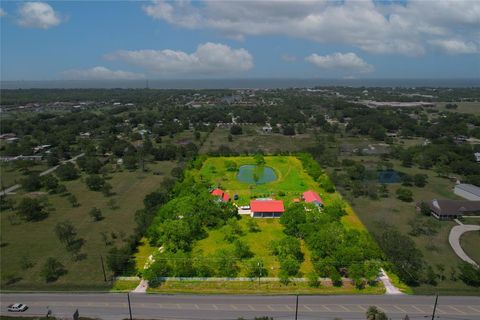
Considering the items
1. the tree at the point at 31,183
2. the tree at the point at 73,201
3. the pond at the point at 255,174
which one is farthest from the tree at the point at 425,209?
the tree at the point at 31,183

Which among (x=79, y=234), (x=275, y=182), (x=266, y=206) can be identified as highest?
(x=266, y=206)

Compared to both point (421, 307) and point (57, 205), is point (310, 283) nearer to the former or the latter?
point (421, 307)

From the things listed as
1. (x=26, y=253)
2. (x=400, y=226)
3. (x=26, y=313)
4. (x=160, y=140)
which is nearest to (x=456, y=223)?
(x=400, y=226)

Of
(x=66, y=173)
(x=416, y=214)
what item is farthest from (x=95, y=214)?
(x=416, y=214)

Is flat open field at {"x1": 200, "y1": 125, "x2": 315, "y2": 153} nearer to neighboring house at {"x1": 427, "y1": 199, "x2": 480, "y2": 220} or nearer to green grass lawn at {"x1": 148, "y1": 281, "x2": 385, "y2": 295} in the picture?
neighboring house at {"x1": 427, "y1": 199, "x2": 480, "y2": 220}

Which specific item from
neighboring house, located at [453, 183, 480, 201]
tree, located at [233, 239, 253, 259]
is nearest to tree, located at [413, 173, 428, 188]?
neighboring house, located at [453, 183, 480, 201]

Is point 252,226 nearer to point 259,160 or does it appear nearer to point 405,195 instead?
point 405,195
